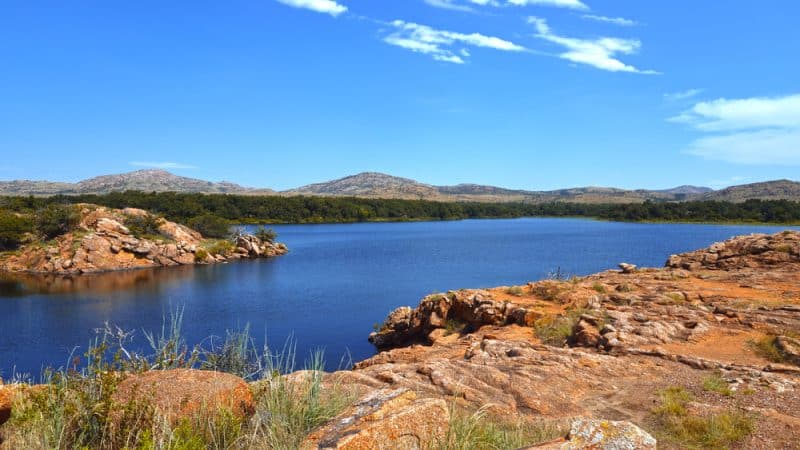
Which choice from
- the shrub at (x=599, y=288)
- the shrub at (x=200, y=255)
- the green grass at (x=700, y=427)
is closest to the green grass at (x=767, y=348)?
the green grass at (x=700, y=427)

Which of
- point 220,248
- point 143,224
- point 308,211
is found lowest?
point 220,248

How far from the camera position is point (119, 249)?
176 ft

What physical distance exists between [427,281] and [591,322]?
28.0 meters

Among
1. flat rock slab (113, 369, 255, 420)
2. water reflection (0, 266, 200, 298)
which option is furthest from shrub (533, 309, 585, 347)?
water reflection (0, 266, 200, 298)

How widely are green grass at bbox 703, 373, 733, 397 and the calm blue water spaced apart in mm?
10780

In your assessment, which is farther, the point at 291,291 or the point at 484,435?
the point at 291,291

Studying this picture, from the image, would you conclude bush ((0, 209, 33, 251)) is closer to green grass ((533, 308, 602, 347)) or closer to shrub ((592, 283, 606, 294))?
green grass ((533, 308, 602, 347))

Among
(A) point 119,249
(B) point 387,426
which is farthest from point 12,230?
(B) point 387,426

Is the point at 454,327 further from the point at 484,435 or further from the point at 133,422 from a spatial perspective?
the point at 133,422

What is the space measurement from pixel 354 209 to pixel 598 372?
120m

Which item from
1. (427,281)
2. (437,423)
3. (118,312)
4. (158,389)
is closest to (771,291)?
(437,423)

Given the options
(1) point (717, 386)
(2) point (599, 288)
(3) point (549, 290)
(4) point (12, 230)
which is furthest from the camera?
(4) point (12, 230)

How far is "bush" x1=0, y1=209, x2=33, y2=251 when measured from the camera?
54469 millimetres

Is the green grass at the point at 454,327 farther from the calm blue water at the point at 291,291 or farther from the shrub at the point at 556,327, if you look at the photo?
the calm blue water at the point at 291,291
